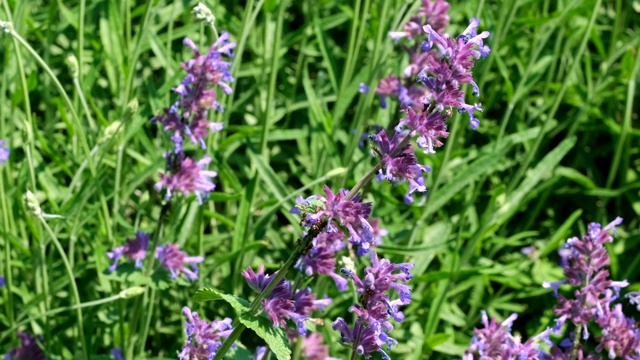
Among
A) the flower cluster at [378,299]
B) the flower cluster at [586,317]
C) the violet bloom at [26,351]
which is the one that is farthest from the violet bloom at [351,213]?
the violet bloom at [26,351]

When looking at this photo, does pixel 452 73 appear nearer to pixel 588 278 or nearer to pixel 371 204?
pixel 371 204

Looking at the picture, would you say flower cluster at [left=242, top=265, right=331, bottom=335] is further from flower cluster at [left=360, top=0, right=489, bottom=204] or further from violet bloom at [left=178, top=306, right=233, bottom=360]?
flower cluster at [left=360, top=0, right=489, bottom=204]

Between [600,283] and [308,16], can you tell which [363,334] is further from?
[308,16]

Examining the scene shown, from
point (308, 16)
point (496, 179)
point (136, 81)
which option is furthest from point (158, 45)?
point (496, 179)

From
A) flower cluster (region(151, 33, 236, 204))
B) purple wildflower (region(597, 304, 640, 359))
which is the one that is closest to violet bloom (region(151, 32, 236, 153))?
flower cluster (region(151, 33, 236, 204))

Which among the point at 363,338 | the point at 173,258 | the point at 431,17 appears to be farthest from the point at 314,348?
the point at 431,17

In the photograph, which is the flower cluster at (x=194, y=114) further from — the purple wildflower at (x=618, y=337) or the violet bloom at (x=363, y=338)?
the purple wildflower at (x=618, y=337)
